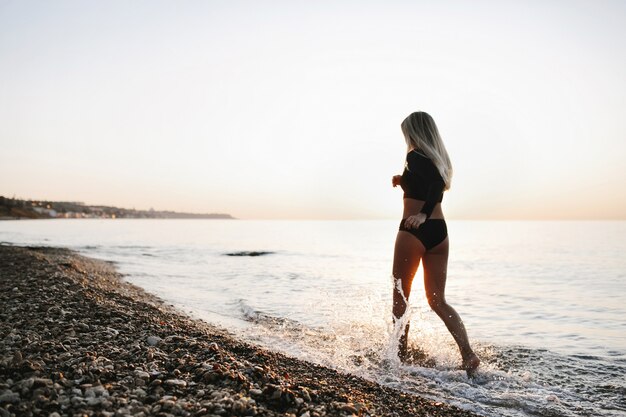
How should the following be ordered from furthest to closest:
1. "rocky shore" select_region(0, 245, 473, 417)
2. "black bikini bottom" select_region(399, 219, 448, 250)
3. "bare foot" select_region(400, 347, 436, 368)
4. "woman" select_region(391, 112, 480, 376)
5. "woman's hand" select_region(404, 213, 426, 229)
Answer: "bare foot" select_region(400, 347, 436, 368), "black bikini bottom" select_region(399, 219, 448, 250), "woman" select_region(391, 112, 480, 376), "woman's hand" select_region(404, 213, 426, 229), "rocky shore" select_region(0, 245, 473, 417)

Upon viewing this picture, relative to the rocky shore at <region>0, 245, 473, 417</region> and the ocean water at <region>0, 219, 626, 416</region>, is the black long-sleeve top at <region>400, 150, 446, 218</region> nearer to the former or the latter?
the ocean water at <region>0, 219, 626, 416</region>

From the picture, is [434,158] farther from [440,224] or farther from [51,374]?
[51,374]

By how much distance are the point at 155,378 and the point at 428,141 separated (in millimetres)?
3778

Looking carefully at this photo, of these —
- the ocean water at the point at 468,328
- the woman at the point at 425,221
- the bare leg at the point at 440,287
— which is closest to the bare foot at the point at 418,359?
the ocean water at the point at 468,328

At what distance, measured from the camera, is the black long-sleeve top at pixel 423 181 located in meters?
4.94

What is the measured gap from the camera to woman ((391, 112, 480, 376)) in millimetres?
5031

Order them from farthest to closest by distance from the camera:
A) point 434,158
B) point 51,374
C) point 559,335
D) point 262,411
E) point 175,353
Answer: point 559,335 < point 434,158 < point 175,353 < point 51,374 < point 262,411

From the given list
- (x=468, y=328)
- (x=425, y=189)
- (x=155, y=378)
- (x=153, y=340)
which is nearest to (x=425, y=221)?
(x=425, y=189)

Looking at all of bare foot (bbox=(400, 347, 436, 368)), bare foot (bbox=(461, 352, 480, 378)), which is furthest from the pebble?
bare foot (bbox=(461, 352, 480, 378))

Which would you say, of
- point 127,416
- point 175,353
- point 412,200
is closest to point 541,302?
point 412,200

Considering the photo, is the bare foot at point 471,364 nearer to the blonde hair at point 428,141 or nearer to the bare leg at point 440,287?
the bare leg at point 440,287

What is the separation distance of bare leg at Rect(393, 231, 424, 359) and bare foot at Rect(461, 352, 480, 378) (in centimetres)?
98

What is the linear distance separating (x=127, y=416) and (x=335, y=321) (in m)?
6.69

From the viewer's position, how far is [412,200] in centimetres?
521
